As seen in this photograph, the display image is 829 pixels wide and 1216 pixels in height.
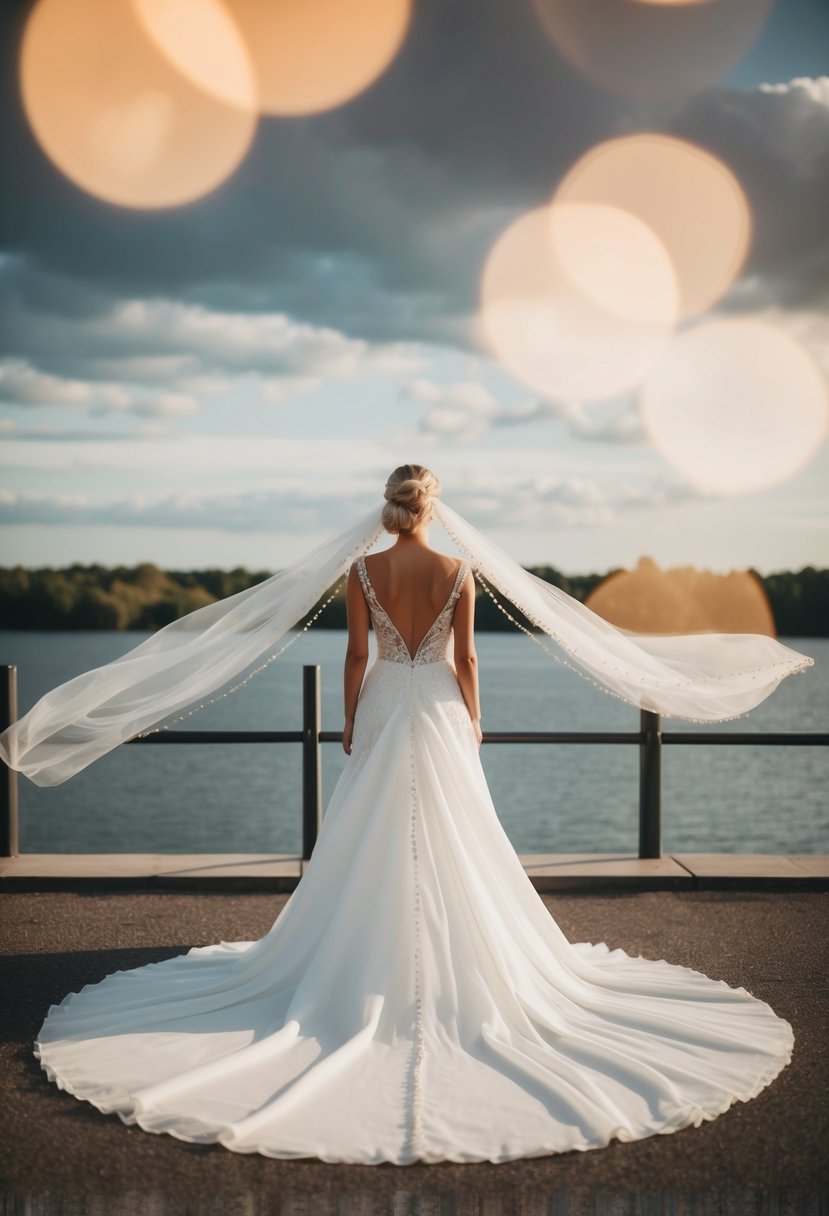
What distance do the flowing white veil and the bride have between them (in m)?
0.01

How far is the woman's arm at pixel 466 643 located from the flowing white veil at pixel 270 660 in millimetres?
522

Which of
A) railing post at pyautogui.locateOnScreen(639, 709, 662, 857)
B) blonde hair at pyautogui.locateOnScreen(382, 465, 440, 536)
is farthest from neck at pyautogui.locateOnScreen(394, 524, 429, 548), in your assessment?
railing post at pyautogui.locateOnScreen(639, 709, 662, 857)

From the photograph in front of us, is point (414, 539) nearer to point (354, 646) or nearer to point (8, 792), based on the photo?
point (354, 646)

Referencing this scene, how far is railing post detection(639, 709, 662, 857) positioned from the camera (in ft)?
25.0

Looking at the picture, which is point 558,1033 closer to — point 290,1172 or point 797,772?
point 290,1172

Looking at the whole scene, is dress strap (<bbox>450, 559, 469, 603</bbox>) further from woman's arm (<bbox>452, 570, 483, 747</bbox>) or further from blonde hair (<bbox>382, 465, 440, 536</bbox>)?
blonde hair (<bbox>382, 465, 440, 536</bbox>)

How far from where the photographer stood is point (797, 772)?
3688cm

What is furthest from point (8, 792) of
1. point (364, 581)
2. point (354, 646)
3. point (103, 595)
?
point (103, 595)

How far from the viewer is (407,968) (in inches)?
173

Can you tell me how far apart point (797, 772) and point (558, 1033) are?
3538 cm

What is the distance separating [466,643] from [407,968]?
1.44 m

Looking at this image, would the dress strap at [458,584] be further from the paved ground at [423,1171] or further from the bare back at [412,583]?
the paved ground at [423,1171]

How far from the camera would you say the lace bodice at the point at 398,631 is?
188 inches

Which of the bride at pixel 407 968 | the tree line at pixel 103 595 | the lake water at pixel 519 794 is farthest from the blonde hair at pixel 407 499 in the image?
the tree line at pixel 103 595
